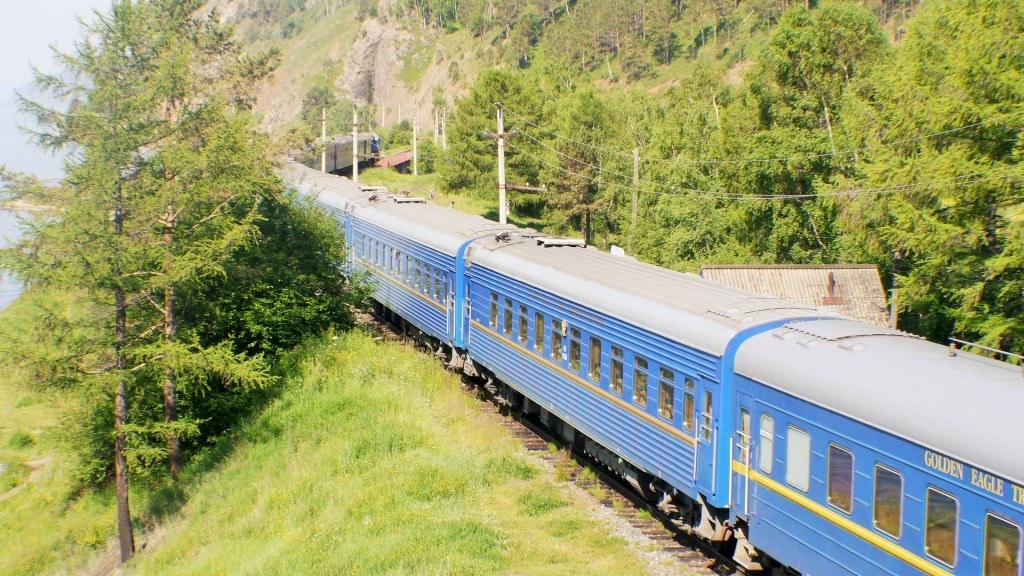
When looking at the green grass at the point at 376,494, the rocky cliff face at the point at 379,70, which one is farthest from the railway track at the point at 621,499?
the rocky cliff face at the point at 379,70

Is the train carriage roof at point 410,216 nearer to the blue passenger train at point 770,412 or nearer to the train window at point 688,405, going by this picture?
the blue passenger train at point 770,412

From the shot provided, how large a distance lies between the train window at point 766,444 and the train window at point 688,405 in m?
1.31

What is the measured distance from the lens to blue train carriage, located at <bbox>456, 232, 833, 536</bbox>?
39.0ft

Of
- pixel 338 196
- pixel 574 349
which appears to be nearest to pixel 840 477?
pixel 574 349

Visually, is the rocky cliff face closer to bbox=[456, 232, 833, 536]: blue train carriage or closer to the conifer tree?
the conifer tree

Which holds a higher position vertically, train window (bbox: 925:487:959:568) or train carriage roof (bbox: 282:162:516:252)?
train carriage roof (bbox: 282:162:516:252)

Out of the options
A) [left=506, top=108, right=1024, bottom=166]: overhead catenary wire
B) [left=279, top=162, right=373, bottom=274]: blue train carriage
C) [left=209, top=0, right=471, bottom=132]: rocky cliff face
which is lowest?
[left=279, top=162, right=373, bottom=274]: blue train carriage

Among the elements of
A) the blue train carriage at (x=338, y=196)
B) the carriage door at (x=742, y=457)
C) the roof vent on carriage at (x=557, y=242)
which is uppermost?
the blue train carriage at (x=338, y=196)

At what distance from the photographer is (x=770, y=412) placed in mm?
10766

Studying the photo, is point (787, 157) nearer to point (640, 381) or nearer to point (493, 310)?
point (493, 310)

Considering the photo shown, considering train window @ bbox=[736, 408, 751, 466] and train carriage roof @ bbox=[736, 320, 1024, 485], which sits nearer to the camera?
train carriage roof @ bbox=[736, 320, 1024, 485]

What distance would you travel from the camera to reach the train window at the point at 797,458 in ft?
33.3

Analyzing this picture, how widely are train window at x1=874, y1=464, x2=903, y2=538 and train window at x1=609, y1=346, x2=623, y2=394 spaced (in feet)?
17.4

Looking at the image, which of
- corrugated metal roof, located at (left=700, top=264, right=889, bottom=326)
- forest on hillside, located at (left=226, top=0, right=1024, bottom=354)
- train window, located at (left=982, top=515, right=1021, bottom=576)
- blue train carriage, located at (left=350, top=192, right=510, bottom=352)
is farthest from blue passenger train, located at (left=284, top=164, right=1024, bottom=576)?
forest on hillside, located at (left=226, top=0, right=1024, bottom=354)
